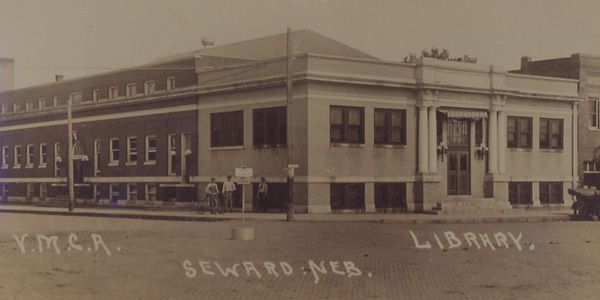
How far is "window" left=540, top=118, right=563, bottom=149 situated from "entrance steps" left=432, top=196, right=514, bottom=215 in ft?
16.8

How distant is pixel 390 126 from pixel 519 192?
8.53 metres

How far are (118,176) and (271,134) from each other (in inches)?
502

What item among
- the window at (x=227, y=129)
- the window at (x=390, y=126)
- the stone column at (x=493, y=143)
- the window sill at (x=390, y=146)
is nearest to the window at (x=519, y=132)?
the stone column at (x=493, y=143)

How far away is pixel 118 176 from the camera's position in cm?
4441

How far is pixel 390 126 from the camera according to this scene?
118ft

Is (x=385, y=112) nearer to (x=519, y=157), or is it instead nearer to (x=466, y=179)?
(x=466, y=179)

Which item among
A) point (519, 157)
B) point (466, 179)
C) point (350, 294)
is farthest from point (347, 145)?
point (350, 294)

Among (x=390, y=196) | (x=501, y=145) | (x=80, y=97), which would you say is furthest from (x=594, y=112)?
(x=80, y=97)

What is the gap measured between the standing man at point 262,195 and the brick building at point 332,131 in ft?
1.40

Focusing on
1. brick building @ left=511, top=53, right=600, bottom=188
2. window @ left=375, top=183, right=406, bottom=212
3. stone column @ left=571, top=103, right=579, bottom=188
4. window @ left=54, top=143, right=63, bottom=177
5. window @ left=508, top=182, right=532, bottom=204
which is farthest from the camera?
window @ left=54, top=143, right=63, bottom=177

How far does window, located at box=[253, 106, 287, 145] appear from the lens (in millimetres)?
34688

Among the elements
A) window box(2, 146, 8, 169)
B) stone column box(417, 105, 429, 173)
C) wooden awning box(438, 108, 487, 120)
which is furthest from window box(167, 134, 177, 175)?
window box(2, 146, 8, 169)

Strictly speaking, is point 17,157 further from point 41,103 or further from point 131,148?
point 131,148

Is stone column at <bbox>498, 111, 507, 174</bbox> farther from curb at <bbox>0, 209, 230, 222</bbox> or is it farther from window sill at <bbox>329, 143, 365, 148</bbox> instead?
curb at <bbox>0, 209, 230, 222</bbox>
